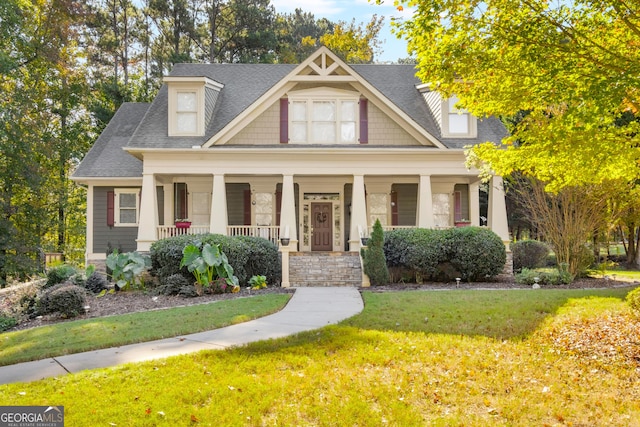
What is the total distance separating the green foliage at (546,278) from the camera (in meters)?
13.8

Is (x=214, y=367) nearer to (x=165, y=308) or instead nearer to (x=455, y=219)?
(x=165, y=308)

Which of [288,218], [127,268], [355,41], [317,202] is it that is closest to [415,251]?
[288,218]

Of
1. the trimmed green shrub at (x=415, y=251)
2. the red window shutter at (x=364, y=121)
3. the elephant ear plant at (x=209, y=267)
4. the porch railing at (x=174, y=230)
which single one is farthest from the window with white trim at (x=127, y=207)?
the trimmed green shrub at (x=415, y=251)

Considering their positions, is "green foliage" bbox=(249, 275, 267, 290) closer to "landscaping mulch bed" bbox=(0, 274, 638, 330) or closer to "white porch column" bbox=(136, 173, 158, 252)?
"landscaping mulch bed" bbox=(0, 274, 638, 330)

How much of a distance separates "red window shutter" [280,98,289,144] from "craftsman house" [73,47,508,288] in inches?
1.6

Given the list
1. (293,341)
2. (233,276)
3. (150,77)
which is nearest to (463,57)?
(293,341)

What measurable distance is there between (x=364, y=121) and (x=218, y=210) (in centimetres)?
587

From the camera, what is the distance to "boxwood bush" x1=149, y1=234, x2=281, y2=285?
1364 cm

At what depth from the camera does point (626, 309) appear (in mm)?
8414

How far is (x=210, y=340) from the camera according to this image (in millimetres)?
7129

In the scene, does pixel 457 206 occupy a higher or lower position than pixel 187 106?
lower

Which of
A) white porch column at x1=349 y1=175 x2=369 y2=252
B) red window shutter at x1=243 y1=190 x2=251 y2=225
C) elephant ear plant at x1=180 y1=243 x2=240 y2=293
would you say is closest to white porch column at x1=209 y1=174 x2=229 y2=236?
red window shutter at x1=243 y1=190 x2=251 y2=225

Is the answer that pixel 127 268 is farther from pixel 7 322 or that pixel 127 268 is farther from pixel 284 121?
pixel 284 121

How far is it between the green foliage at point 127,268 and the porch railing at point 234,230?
2.72m
